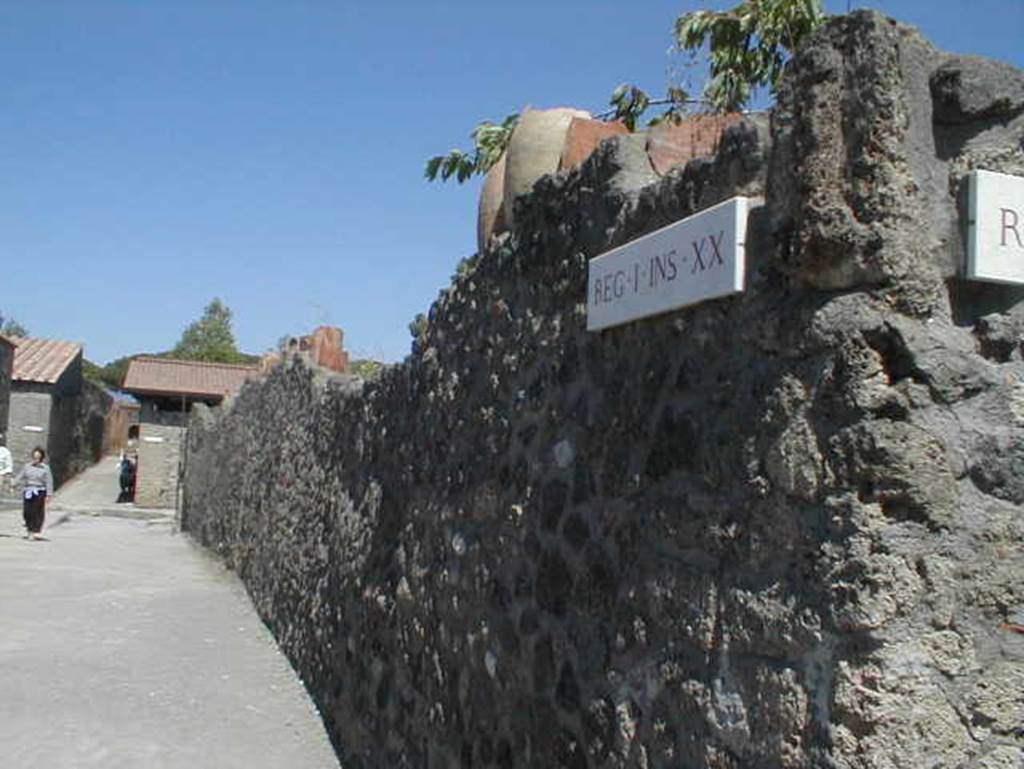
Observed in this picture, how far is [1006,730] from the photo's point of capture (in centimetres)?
207

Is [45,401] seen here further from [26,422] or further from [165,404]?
[165,404]

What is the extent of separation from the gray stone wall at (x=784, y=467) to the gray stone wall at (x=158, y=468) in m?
→ 24.7

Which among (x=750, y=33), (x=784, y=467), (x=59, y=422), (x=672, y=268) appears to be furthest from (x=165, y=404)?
(x=784, y=467)

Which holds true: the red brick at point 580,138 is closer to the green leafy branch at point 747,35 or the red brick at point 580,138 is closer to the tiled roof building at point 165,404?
the green leafy branch at point 747,35

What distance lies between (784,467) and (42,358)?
103 ft

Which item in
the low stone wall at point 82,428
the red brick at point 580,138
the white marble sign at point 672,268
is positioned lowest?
the low stone wall at point 82,428

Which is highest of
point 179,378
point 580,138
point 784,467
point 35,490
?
point 179,378

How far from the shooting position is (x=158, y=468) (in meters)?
27.6

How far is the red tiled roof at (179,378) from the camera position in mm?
31734

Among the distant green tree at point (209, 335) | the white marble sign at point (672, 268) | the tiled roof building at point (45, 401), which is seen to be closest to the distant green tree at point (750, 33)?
the white marble sign at point (672, 268)

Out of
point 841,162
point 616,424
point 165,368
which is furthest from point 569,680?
point 165,368

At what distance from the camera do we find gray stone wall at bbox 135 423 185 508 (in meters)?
27.2

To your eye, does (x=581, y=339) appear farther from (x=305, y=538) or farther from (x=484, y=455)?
(x=305, y=538)

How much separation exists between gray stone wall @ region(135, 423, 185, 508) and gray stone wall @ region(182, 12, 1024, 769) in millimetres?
24744
